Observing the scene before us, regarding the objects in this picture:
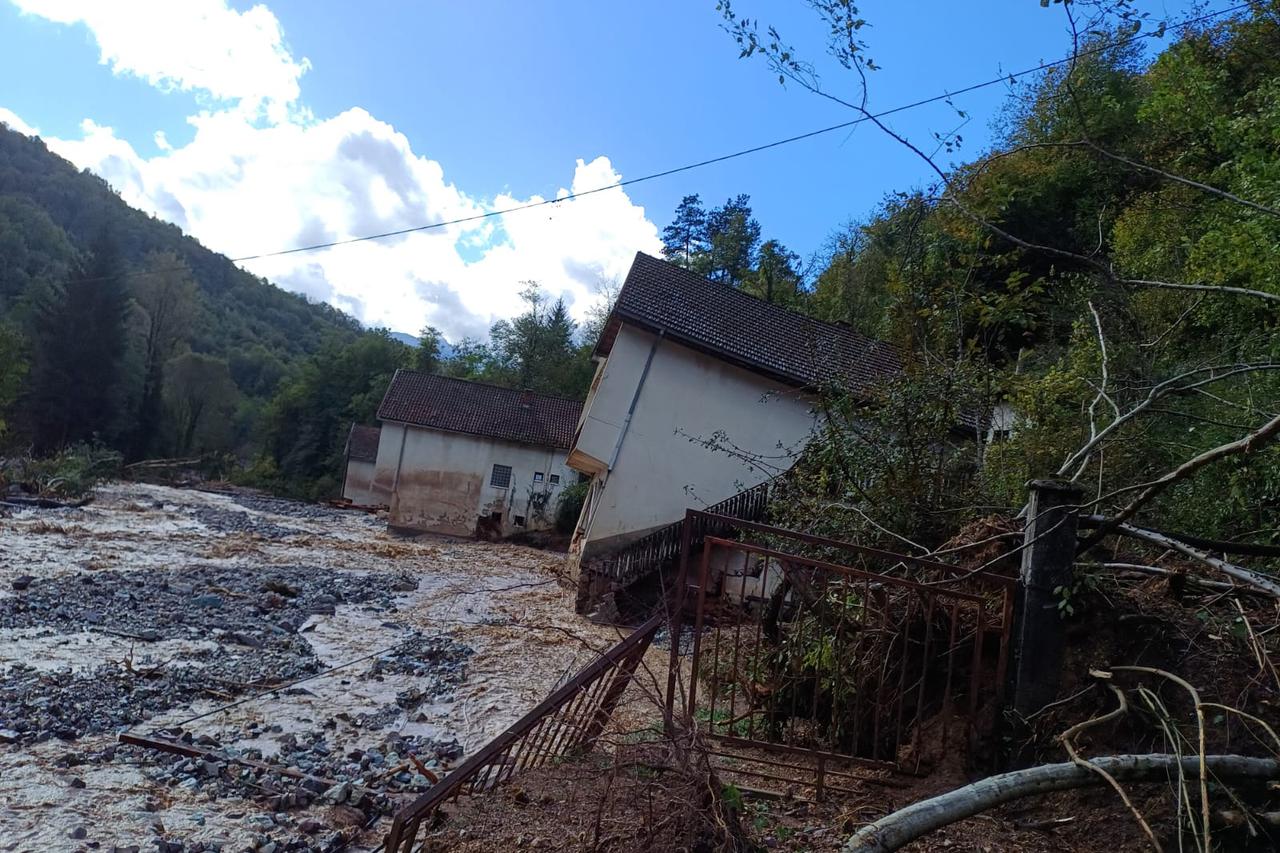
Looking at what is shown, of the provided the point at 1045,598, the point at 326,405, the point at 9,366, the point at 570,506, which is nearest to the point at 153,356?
the point at 326,405

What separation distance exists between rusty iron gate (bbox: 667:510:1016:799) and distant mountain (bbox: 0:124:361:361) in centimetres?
5656

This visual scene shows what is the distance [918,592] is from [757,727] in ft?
5.63

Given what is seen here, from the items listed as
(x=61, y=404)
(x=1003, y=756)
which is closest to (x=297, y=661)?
(x=1003, y=756)

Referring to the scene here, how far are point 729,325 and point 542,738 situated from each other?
12466mm

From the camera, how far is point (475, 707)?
830 centimetres

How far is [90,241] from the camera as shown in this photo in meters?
49.8

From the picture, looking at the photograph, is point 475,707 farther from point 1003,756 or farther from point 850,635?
point 1003,756

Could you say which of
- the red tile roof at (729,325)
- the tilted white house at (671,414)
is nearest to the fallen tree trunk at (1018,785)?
the red tile roof at (729,325)

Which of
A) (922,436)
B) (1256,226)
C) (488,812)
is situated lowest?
(488,812)

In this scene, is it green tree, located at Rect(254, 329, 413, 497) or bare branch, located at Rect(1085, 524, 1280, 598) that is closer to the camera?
bare branch, located at Rect(1085, 524, 1280, 598)

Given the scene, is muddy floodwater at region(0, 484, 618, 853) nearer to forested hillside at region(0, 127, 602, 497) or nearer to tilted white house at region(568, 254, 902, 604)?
tilted white house at region(568, 254, 902, 604)

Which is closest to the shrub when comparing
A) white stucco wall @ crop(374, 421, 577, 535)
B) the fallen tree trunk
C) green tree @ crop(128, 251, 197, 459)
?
white stucco wall @ crop(374, 421, 577, 535)

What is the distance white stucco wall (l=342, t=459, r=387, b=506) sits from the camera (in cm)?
4069

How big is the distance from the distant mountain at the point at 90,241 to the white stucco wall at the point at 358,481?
1917 centimetres
